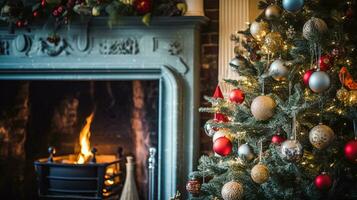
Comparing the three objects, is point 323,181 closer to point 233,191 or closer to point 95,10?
point 233,191

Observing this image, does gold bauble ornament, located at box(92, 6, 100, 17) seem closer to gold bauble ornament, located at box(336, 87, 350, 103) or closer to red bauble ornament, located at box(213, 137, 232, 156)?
Result: red bauble ornament, located at box(213, 137, 232, 156)

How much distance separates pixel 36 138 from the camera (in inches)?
144

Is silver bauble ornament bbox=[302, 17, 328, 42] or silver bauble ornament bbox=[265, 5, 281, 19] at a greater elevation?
silver bauble ornament bbox=[265, 5, 281, 19]

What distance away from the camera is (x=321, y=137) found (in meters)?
1.94

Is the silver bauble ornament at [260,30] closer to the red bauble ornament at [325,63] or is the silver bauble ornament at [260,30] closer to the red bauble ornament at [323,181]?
the red bauble ornament at [325,63]

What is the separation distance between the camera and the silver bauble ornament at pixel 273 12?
7.59ft

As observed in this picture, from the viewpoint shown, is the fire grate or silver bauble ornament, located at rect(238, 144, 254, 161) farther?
the fire grate

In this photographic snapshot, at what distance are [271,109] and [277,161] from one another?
26cm

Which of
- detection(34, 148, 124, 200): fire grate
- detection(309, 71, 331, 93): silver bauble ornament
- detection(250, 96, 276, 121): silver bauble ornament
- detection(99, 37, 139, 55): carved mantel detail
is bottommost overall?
detection(34, 148, 124, 200): fire grate

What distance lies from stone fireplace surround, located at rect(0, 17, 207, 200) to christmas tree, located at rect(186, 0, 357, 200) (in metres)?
0.49

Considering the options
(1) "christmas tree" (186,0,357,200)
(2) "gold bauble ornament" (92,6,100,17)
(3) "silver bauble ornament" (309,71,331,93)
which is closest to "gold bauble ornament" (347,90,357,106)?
(1) "christmas tree" (186,0,357,200)

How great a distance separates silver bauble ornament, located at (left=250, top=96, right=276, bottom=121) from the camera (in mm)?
2074

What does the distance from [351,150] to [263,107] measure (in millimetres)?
439

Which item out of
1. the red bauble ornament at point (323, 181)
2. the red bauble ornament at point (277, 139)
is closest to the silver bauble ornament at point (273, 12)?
the red bauble ornament at point (277, 139)
